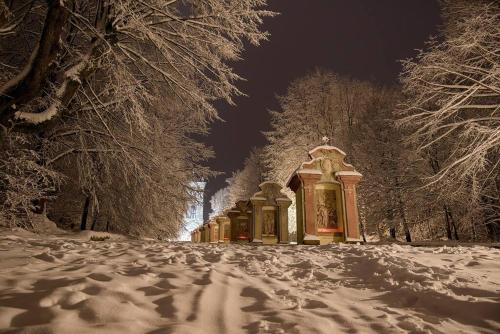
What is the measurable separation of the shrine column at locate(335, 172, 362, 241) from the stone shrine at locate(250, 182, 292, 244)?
4.76 metres

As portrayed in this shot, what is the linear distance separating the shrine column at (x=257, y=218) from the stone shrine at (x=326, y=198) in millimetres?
4478

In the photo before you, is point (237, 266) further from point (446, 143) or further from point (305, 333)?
point (446, 143)

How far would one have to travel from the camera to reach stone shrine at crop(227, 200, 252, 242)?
65.1 feet

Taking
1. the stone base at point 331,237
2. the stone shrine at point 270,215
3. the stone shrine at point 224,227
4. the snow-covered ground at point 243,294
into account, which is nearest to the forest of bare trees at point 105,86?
the snow-covered ground at point 243,294

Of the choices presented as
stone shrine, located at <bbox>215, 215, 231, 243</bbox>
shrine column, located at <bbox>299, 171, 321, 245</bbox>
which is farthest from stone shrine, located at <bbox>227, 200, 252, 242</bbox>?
shrine column, located at <bbox>299, 171, 321, 245</bbox>

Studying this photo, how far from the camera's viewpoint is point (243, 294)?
→ 135 inches

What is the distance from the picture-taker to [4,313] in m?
2.57

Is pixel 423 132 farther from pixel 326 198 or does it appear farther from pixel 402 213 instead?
pixel 326 198

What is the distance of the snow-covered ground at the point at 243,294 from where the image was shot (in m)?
2.62

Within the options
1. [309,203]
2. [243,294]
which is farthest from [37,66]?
[309,203]

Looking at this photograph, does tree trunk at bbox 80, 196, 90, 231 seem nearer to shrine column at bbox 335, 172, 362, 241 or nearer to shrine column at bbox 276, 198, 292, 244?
shrine column at bbox 276, 198, 292, 244

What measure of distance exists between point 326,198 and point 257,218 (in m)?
5.18

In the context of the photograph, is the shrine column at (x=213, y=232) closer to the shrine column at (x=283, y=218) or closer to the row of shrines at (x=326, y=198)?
the shrine column at (x=283, y=218)

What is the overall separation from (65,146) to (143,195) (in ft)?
10.6
